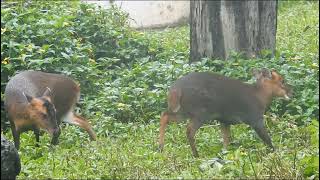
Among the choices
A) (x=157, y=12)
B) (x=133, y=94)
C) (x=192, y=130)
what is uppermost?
(x=192, y=130)

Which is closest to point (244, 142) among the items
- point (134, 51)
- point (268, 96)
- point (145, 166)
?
point (268, 96)

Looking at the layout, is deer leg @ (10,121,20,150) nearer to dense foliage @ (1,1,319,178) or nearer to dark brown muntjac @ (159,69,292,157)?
dense foliage @ (1,1,319,178)

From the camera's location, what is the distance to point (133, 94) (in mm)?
9156

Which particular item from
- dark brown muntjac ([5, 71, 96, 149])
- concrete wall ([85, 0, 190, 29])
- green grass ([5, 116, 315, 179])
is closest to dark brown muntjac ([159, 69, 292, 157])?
green grass ([5, 116, 315, 179])

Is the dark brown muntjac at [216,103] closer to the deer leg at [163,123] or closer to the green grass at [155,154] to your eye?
the deer leg at [163,123]

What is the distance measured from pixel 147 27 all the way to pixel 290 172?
40.0 ft

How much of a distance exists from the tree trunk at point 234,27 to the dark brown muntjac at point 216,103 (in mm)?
2674

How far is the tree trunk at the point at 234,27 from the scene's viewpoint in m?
9.88

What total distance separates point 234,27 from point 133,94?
1.71 meters

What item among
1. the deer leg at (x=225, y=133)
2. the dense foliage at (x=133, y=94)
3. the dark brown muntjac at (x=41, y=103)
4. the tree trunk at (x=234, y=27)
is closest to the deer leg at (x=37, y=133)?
the dark brown muntjac at (x=41, y=103)

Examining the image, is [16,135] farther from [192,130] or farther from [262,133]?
[262,133]

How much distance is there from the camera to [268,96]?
7367 mm

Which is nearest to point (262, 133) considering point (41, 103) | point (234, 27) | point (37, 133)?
point (41, 103)

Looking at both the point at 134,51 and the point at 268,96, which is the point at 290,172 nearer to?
the point at 268,96
